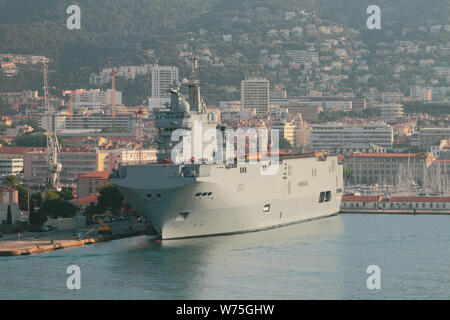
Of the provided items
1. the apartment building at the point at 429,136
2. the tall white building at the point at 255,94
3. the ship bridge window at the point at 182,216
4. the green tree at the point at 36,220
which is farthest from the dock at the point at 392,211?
the tall white building at the point at 255,94

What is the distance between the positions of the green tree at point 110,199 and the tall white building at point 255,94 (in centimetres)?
10672

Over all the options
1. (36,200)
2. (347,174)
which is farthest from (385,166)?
(36,200)

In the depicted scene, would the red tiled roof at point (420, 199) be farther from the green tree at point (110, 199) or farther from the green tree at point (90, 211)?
the green tree at point (90, 211)

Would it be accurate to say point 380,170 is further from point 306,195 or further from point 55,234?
point 55,234

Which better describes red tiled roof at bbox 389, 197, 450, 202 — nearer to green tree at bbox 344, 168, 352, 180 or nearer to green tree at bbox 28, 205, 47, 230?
green tree at bbox 344, 168, 352, 180

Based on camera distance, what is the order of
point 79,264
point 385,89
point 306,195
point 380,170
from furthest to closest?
point 385,89 < point 380,170 < point 306,195 < point 79,264

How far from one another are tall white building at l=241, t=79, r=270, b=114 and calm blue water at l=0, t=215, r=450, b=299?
365 feet

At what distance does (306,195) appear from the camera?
2547 inches

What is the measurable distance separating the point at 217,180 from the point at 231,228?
270 centimetres

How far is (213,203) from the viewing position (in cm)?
5469

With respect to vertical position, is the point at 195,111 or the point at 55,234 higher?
the point at 195,111

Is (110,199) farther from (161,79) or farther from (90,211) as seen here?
(161,79)

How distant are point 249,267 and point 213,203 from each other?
834 centimetres

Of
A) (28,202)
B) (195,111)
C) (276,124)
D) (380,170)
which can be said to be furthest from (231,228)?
(276,124)
